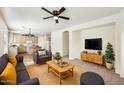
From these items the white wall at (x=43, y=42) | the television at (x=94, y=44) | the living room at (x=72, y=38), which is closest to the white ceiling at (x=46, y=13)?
the living room at (x=72, y=38)

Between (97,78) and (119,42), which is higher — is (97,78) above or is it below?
below

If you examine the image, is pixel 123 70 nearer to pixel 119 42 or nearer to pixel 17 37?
pixel 119 42

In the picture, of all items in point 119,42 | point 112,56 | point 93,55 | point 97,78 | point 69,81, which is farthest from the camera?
point 93,55

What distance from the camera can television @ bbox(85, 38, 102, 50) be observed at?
4646 millimetres

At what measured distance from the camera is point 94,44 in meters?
4.91

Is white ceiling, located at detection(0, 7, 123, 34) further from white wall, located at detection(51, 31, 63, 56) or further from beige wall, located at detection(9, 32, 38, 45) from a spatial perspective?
beige wall, located at detection(9, 32, 38, 45)

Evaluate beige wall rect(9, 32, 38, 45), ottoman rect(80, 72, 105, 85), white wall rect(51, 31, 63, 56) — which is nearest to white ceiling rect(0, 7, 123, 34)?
ottoman rect(80, 72, 105, 85)

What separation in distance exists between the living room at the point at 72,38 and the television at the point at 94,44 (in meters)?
0.11

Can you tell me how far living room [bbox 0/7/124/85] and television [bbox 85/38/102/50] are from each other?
0.37ft

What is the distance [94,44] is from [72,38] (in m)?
1.48

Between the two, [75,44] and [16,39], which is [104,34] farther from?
[16,39]
